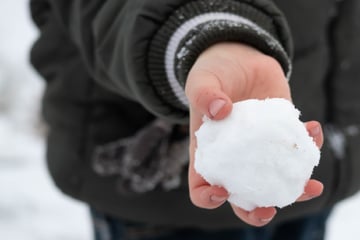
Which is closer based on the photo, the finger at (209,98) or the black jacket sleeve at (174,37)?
the finger at (209,98)

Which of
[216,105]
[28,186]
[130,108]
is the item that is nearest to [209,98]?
[216,105]

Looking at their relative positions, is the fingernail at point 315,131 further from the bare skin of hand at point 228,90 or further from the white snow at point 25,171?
the white snow at point 25,171

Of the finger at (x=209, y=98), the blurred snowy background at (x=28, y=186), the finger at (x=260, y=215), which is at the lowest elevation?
the blurred snowy background at (x=28, y=186)

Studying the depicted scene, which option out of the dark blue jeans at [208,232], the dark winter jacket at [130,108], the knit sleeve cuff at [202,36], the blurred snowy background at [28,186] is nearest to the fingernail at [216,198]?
the knit sleeve cuff at [202,36]

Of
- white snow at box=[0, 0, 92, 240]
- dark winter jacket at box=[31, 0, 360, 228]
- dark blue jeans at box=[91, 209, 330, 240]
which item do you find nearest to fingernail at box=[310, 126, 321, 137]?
dark winter jacket at box=[31, 0, 360, 228]

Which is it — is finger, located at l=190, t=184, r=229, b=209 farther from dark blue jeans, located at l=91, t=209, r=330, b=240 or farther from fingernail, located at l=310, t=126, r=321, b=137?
dark blue jeans, located at l=91, t=209, r=330, b=240

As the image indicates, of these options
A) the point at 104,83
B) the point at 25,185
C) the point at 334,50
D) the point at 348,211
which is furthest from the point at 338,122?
the point at 25,185
